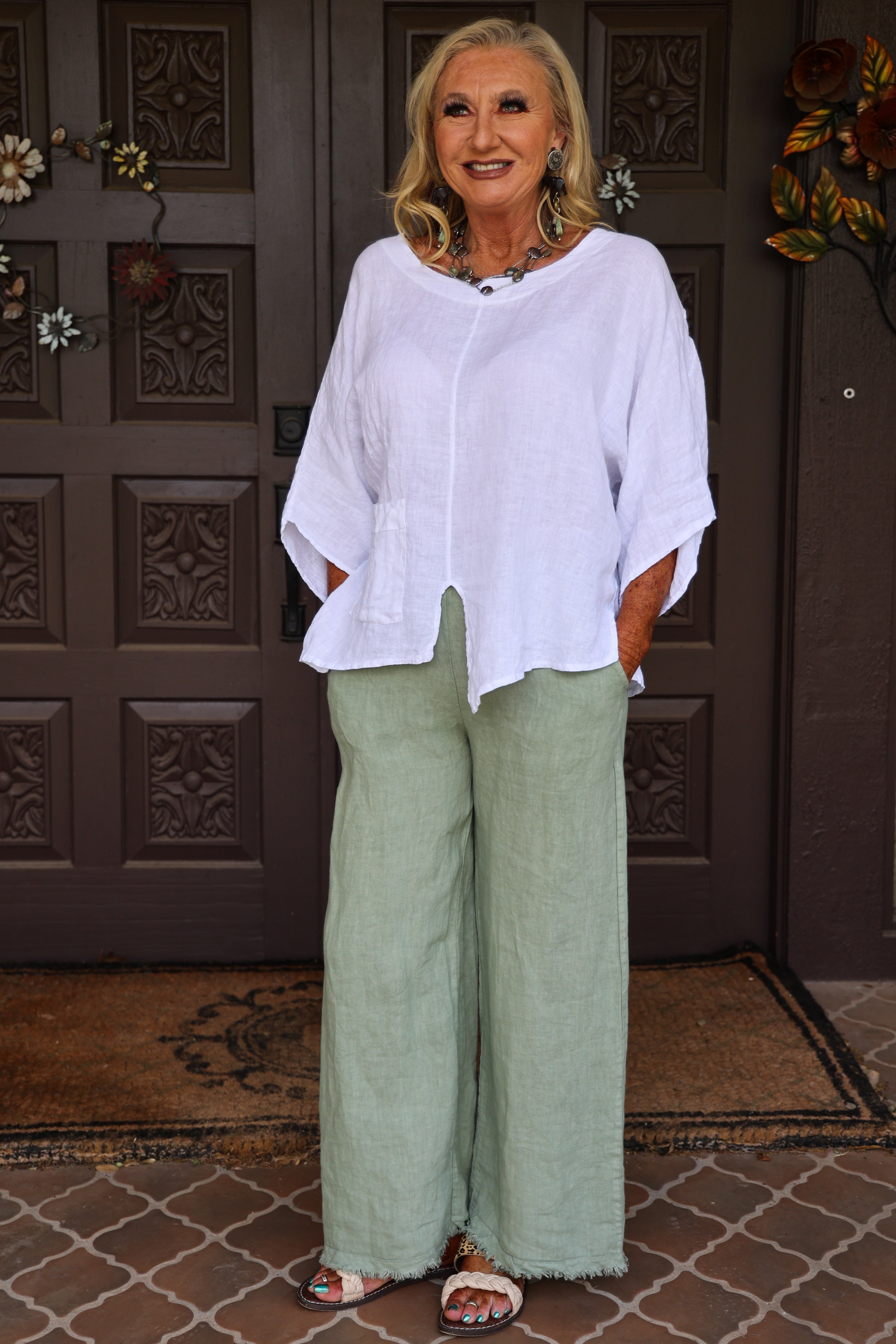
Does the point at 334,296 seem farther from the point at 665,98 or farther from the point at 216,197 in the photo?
the point at 665,98

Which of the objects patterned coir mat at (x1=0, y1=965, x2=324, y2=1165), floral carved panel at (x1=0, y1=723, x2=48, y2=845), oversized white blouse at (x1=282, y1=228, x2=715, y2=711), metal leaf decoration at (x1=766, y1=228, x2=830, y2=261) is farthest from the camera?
floral carved panel at (x1=0, y1=723, x2=48, y2=845)

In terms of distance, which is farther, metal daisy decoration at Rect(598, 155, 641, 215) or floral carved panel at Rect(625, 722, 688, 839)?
floral carved panel at Rect(625, 722, 688, 839)

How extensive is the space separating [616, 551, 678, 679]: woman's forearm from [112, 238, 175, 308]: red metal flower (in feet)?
5.28

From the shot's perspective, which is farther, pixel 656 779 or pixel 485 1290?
pixel 656 779

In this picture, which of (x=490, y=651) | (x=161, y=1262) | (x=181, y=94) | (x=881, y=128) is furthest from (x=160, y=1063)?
(x=881, y=128)

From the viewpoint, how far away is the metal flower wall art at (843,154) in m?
2.62

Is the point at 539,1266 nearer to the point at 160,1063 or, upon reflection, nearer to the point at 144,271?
the point at 160,1063

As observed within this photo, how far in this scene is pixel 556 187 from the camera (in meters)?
1.67

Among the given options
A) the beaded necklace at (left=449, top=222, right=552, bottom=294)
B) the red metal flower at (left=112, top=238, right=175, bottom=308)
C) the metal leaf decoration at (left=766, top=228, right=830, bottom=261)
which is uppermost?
the metal leaf decoration at (left=766, top=228, right=830, bottom=261)

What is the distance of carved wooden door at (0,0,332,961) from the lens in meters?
Answer: 2.76

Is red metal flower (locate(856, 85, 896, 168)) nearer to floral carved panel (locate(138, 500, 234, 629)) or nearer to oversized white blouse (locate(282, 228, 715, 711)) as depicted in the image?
oversized white blouse (locate(282, 228, 715, 711))

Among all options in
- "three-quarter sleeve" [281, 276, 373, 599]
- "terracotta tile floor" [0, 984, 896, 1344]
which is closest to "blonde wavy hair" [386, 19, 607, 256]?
"three-quarter sleeve" [281, 276, 373, 599]

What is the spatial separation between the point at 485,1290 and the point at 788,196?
2219 millimetres

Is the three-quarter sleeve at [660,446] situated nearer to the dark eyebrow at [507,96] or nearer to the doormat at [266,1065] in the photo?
the dark eyebrow at [507,96]
